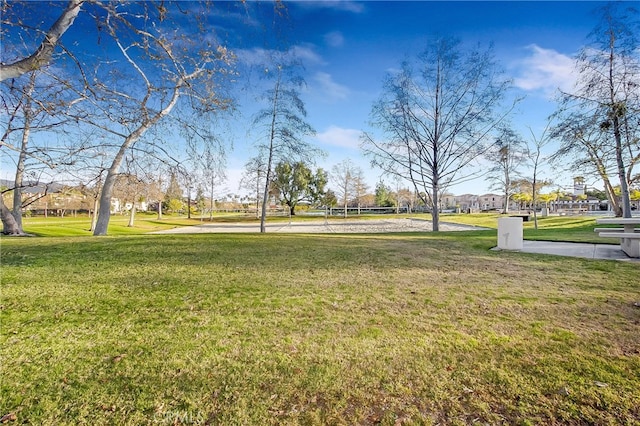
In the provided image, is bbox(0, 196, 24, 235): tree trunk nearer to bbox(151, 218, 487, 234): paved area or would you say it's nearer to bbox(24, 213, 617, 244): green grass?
bbox(24, 213, 617, 244): green grass

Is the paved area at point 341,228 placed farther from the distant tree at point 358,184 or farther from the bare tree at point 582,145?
the distant tree at point 358,184

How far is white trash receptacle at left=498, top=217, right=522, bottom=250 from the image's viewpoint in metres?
7.70

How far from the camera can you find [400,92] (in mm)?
14508

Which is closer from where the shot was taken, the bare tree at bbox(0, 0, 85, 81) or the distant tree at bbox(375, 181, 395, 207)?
the bare tree at bbox(0, 0, 85, 81)

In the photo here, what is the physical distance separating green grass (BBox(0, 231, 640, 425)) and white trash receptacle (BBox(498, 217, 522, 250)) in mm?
2950

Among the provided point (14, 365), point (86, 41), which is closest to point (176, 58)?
point (86, 41)

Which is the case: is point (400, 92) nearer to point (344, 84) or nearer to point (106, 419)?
point (344, 84)

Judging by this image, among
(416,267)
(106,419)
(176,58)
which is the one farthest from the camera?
A: (416,267)

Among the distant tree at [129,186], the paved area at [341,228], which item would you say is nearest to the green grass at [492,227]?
the distant tree at [129,186]

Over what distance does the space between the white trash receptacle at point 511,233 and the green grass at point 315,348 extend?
2.95m

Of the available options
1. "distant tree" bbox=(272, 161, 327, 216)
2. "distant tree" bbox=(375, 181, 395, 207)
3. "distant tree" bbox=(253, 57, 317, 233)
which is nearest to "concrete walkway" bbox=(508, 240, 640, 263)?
"distant tree" bbox=(253, 57, 317, 233)

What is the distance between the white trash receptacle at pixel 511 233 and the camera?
770cm

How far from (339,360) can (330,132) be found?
15.9 meters

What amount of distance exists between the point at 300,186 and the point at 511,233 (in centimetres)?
3630
